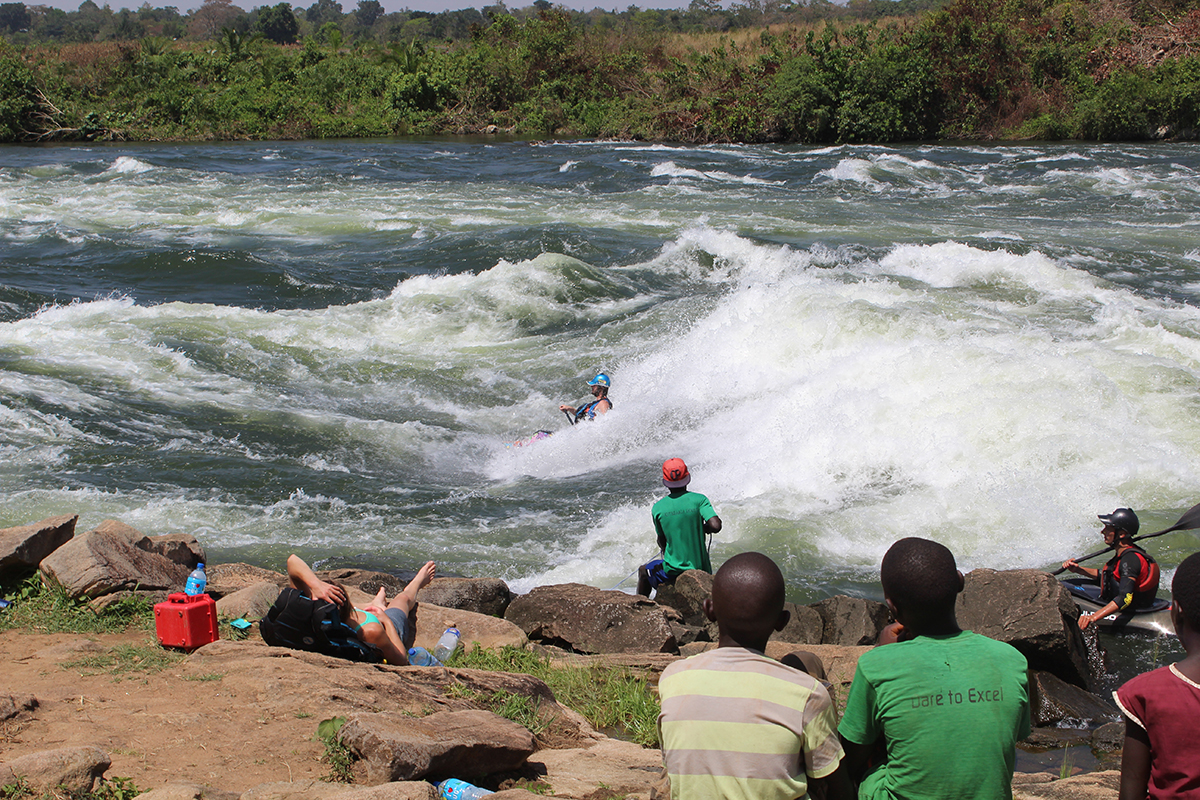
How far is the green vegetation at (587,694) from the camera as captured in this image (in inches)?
180

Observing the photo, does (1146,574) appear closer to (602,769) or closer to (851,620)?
(851,620)

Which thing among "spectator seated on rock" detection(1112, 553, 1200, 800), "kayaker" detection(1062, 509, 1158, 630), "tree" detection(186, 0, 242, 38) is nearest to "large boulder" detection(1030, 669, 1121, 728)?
"kayaker" detection(1062, 509, 1158, 630)

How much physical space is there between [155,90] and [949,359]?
4347 centimetres

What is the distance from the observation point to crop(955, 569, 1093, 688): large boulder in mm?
5680

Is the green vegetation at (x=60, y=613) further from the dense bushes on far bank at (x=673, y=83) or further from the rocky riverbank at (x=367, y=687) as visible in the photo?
the dense bushes on far bank at (x=673, y=83)

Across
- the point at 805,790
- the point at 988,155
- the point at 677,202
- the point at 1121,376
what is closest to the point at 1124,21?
the point at 988,155

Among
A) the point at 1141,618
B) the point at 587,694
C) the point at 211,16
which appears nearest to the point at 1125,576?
the point at 1141,618

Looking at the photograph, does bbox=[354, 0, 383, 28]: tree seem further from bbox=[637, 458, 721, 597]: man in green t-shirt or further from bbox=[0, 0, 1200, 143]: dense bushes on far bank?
bbox=[637, 458, 721, 597]: man in green t-shirt

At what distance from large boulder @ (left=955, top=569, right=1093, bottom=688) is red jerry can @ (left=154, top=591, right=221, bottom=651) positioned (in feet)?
13.5

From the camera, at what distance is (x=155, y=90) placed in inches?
1777

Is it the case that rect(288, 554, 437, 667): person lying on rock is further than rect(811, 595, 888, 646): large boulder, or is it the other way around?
rect(811, 595, 888, 646): large boulder

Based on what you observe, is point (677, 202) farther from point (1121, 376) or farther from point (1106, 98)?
point (1106, 98)

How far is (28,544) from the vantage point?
6.00 meters

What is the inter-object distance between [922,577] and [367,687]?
2.67 meters
